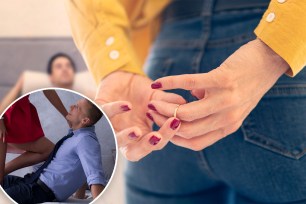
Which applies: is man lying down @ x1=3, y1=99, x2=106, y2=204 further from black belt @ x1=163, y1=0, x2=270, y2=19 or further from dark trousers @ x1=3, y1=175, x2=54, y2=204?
black belt @ x1=163, y1=0, x2=270, y2=19

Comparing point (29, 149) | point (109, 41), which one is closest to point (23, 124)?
point (29, 149)

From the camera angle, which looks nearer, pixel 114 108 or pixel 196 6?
pixel 114 108

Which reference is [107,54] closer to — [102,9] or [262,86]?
[102,9]

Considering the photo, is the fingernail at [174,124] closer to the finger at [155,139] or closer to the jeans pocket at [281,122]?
the finger at [155,139]

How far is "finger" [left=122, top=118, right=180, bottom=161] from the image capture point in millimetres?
335

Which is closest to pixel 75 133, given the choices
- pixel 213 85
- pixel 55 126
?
pixel 55 126

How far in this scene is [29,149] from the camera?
0.33 m

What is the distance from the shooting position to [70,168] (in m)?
0.33

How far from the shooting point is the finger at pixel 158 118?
0.35 metres

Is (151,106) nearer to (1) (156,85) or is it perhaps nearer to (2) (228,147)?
(1) (156,85)

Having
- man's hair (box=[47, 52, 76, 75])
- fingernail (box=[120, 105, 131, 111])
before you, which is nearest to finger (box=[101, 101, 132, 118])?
fingernail (box=[120, 105, 131, 111])

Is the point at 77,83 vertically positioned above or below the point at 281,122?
above

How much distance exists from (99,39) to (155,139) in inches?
5.1

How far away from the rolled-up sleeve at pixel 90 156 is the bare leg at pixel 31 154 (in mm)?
27
